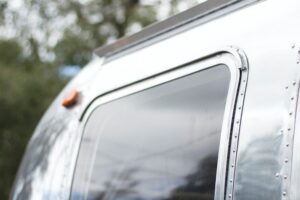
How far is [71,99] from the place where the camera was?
357cm

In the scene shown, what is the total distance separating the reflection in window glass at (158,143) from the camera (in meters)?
2.46

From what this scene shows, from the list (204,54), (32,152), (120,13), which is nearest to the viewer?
(204,54)

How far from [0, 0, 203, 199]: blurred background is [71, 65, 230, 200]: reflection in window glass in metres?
12.5

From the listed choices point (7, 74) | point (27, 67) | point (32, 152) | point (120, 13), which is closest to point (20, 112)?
point (7, 74)

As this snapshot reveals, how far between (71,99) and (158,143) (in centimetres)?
88

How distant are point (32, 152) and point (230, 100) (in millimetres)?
1897

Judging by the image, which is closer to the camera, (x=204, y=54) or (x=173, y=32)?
(x=204, y=54)

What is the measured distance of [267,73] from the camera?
219cm

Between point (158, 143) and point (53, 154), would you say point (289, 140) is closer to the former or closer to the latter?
point (158, 143)

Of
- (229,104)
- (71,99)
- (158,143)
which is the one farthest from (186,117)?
(71,99)

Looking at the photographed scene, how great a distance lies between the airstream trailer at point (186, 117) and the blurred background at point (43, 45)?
12.3 metres

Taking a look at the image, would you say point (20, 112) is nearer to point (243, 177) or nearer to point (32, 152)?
point (32, 152)

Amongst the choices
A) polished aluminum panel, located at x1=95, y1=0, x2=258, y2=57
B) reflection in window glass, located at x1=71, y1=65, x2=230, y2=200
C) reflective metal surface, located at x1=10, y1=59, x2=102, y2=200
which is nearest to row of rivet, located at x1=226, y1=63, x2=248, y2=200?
reflection in window glass, located at x1=71, y1=65, x2=230, y2=200

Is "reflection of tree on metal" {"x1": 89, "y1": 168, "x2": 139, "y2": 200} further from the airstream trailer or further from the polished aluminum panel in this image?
the polished aluminum panel
